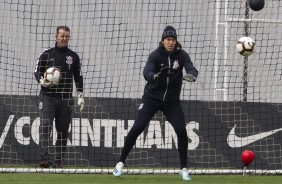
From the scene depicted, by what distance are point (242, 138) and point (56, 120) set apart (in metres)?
3.34

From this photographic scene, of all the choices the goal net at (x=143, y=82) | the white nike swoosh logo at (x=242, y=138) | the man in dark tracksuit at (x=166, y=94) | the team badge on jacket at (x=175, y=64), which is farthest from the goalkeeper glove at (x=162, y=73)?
the white nike swoosh logo at (x=242, y=138)

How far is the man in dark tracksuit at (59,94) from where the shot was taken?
16266mm

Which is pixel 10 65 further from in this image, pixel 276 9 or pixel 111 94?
pixel 276 9

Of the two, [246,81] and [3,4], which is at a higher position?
[3,4]

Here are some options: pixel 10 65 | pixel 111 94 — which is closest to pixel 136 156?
pixel 111 94

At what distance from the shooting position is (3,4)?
58.3ft

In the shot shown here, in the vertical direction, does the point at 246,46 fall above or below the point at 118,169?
above

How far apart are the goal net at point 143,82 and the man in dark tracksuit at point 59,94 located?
0.65 metres

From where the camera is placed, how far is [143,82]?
18719 millimetres

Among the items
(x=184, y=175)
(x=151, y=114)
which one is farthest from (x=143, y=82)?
(x=184, y=175)

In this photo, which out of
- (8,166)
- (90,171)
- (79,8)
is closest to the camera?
(90,171)

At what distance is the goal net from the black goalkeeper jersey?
90 centimetres

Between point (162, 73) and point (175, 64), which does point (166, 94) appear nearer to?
point (162, 73)

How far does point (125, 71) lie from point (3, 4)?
2.62 metres
